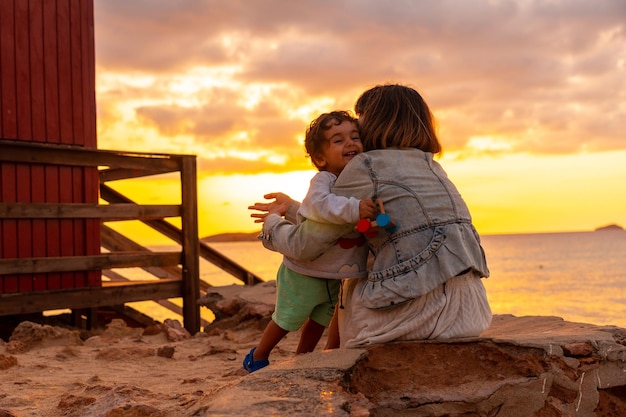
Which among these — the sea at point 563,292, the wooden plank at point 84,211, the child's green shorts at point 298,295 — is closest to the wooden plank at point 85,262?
the wooden plank at point 84,211

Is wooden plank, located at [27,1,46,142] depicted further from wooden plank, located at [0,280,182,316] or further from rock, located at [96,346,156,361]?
rock, located at [96,346,156,361]

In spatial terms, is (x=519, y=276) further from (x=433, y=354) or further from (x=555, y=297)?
(x=433, y=354)

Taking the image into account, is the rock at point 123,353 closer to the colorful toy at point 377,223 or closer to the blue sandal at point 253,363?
the blue sandal at point 253,363

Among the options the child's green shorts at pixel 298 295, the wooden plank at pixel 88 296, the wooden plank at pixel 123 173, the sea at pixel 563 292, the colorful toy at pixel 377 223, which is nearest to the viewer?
the colorful toy at pixel 377 223

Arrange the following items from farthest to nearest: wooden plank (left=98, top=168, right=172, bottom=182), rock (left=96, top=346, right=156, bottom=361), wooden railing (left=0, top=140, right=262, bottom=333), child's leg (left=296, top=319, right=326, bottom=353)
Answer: wooden plank (left=98, top=168, right=172, bottom=182) < wooden railing (left=0, top=140, right=262, bottom=333) < rock (left=96, top=346, right=156, bottom=361) < child's leg (left=296, top=319, right=326, bottom=353)

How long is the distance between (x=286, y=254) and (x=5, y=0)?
217 inches

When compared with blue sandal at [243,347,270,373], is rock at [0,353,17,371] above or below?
below

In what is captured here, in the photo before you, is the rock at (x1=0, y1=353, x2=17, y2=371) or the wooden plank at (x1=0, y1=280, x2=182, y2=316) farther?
the wooden plank at (x1=0, y1=280, x2=182, y2=316)

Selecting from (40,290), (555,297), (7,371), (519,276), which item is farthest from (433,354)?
(519,276)

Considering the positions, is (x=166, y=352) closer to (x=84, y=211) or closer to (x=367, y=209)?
(x=367, y=209)

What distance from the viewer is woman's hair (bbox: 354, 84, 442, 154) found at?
333cm

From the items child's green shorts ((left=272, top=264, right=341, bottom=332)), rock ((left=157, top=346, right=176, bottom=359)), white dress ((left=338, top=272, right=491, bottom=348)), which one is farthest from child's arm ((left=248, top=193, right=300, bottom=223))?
rock ((left=157, top=346, right=176, bottom=359))

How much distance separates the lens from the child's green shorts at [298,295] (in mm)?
3416

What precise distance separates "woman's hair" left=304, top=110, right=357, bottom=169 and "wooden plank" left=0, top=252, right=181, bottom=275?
4.68 meters
